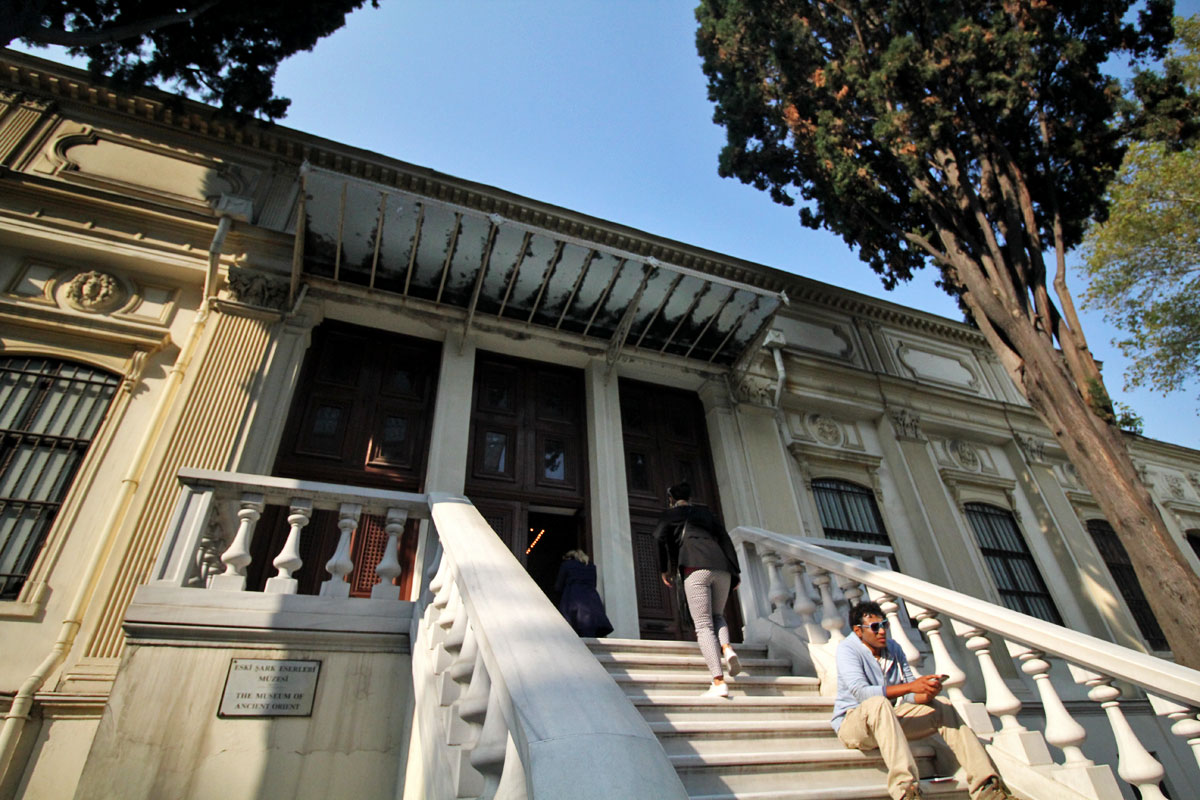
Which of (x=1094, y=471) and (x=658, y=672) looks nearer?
(x=658, y=672)

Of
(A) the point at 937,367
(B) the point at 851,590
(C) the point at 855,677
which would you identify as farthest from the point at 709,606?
(A) the point at 937,367

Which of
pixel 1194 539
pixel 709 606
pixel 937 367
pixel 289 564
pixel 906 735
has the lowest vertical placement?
pixel 906 735

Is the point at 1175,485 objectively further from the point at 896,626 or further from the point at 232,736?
the point at 232,736

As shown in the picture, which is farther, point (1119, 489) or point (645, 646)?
point (1119, 489)

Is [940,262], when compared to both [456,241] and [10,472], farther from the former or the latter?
[10,472]

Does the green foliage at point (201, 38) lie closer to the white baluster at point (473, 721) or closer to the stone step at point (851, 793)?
the white baluster at point (473, 721)

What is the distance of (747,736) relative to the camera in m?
3.55

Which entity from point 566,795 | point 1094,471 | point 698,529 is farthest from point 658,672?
point 1094,471

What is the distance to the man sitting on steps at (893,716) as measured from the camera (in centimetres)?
312

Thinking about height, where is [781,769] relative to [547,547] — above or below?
below

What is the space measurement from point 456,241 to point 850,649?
5.94 meters

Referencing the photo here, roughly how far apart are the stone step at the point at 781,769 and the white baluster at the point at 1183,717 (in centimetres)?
113

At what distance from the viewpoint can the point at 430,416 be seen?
25.9 feet

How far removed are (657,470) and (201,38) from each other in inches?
298
